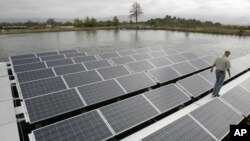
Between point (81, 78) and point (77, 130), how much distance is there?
11.5 feet

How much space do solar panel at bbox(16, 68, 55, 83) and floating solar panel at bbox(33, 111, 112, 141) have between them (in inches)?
158

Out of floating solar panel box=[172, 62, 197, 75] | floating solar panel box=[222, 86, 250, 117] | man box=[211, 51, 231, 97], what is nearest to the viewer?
floating solar panel box=[222, 86, 250, 117]

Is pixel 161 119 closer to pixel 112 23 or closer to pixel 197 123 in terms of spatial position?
pixel 197 123

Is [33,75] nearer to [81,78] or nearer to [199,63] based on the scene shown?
[81,78]

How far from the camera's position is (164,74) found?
820 cm

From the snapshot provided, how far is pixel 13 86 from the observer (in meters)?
7.27

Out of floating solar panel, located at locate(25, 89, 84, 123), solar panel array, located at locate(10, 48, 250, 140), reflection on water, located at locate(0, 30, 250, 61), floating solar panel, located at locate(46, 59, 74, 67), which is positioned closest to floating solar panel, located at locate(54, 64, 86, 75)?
solar panel array, located at locate(10, 48, 250, 140)

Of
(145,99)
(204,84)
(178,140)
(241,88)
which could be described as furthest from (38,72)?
(241,88)

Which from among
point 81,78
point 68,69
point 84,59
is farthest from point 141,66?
point 84,59

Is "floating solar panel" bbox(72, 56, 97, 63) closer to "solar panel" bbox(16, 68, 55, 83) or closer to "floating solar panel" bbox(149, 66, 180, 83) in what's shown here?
"solar panel" bbox(16, 68, 55, 83)

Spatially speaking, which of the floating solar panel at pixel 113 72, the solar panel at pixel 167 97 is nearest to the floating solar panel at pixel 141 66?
the floating solar panel at pixel 113 72

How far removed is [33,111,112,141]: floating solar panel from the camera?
3.91m

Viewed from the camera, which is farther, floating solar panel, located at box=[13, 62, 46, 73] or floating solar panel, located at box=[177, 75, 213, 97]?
floating solar panel, located at box=[13, 62, 46, 73]

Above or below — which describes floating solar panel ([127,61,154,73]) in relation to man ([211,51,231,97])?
below
